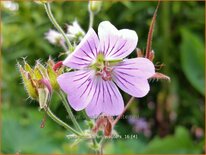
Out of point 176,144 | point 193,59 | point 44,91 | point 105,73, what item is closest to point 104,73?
point 105,73

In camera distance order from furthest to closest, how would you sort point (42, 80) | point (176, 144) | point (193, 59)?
point (193, 59)
point (176, 144)
point (42, 80)

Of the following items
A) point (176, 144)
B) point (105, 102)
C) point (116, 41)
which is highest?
point (116, 41)

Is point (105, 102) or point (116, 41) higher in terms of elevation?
point (116, 41)

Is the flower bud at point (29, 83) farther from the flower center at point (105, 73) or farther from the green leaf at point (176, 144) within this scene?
the green leaf at point (176, 144)

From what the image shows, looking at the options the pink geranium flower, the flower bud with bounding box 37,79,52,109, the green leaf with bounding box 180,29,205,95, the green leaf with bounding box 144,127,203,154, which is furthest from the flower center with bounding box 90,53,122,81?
the green leaf with bounding box 180,29,205,95

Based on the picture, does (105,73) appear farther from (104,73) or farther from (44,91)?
(44,91)

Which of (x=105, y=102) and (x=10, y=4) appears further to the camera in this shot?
(x=10, y=4)

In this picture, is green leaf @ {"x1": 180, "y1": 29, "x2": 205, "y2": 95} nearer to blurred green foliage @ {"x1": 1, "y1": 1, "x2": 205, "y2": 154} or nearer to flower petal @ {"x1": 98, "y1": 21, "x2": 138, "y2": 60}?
blurred green foliage @ {"x1": 1, "y1": 1, "x2": 205, "y2": 154}

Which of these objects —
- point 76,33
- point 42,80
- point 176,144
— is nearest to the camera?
point 42,80
